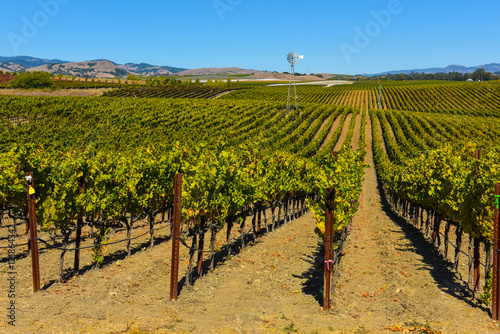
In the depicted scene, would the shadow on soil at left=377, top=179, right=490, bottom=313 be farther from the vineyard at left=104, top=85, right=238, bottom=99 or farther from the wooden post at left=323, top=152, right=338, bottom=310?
the vineyard at left=104, top=85, right=238, bottom=99

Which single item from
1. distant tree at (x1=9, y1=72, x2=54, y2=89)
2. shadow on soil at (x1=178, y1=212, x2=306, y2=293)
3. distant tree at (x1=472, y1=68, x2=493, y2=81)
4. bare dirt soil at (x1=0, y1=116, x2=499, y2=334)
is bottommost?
shadow on soil at (x1=178, y1=212, x2=306, y2=293)

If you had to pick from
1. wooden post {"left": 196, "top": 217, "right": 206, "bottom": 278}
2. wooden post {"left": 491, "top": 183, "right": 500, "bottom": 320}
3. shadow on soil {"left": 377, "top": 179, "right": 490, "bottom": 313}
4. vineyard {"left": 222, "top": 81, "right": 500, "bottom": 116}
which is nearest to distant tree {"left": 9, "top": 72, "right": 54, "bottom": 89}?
vineyard {"left": 222, "top": 81, "right": 500, "bottom": 116}

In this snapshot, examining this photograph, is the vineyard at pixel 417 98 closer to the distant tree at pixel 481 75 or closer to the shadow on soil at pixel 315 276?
the distant tree at pixel 481 75

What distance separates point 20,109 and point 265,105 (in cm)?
4961

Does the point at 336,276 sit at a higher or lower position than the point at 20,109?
lower

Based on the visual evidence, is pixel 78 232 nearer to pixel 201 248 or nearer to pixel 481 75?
pixel 201 248

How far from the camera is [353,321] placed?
898cm

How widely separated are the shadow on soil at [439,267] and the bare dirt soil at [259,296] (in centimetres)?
4

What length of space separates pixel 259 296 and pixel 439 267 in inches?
286

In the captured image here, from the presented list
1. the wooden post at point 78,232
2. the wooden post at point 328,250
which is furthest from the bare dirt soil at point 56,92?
the wooden post at point 328,250

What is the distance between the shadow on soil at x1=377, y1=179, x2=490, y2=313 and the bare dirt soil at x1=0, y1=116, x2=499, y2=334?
0.04 meters

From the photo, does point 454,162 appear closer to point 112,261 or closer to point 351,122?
point 112,261

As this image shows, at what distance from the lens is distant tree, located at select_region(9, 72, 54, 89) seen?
4454 inches

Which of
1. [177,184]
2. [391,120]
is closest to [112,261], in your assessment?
[177,184]
